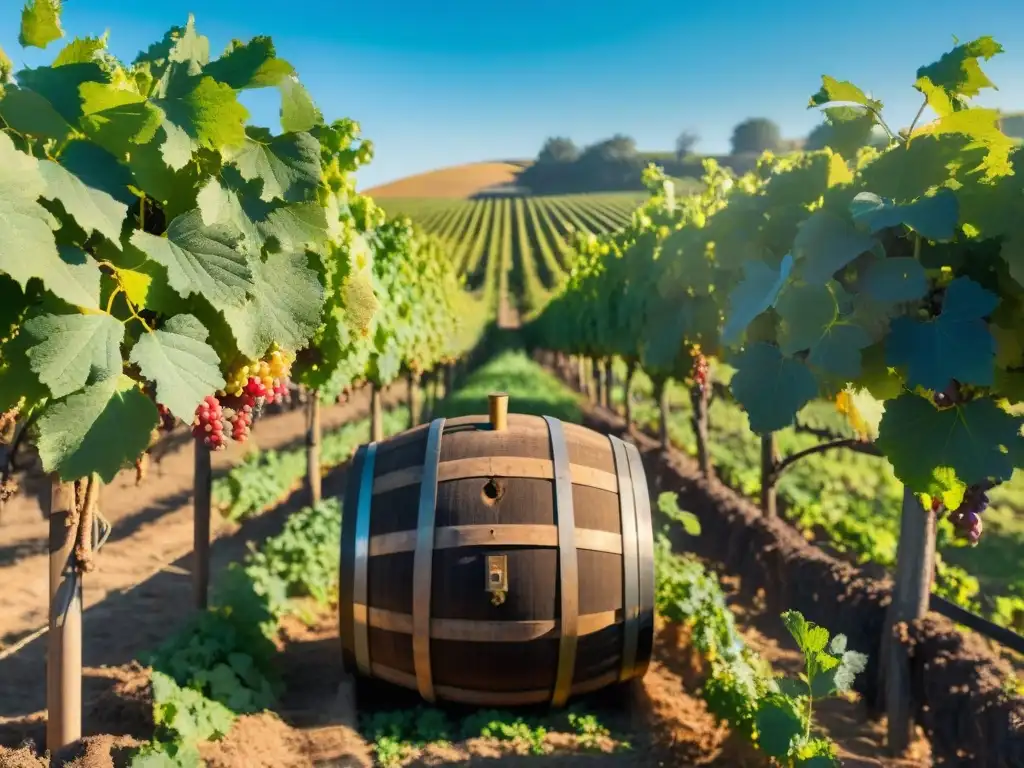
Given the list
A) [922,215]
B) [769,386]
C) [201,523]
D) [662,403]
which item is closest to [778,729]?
[769,386]

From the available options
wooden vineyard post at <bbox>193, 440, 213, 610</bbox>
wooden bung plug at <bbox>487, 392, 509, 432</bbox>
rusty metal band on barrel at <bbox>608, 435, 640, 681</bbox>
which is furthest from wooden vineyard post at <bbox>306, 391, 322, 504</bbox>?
rusty metal band on barrel at <bbox>608, 435, 640, 681</bbox>

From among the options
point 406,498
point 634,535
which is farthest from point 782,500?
point 406,498

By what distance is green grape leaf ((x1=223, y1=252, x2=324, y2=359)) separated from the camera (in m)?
1.96

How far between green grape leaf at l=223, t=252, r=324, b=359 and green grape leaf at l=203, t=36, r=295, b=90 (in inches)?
17.6

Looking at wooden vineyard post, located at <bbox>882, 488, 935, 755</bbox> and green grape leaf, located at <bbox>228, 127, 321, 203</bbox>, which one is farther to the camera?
wooden vineyard post, located at <bbox>882, 488, 935, 755</bbox>

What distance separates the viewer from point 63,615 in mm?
2561

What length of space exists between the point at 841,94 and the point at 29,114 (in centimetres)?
213

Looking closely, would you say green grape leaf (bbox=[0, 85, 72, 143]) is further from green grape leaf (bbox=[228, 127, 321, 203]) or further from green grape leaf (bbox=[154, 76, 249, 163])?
green grape leaf (bbox=[228, 127, 321, 203])

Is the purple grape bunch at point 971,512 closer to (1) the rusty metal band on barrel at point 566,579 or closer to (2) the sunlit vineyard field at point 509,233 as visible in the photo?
(1) the rusty metal band on barrel at point 566,579

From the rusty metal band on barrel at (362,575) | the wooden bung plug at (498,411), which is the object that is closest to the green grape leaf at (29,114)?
the rusty metal band on barrel at (362,575)

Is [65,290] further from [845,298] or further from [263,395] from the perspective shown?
[845,298]

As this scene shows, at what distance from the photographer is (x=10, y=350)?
177 centimetres

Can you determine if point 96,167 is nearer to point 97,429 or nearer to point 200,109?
point 200,109

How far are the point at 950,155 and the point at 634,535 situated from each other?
7.04 ft
